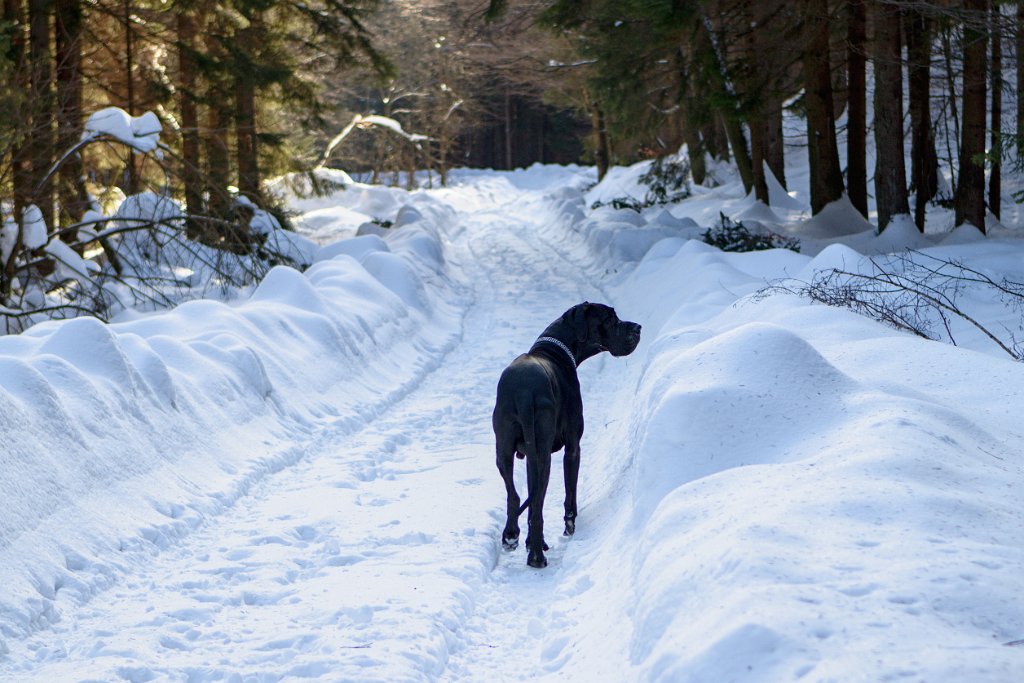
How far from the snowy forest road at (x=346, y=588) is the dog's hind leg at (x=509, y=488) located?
0.29ft

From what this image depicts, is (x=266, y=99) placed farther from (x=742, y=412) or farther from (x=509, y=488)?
(x=742, y=412)

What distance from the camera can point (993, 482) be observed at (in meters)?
4.15

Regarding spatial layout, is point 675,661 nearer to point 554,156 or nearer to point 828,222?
point 828,222

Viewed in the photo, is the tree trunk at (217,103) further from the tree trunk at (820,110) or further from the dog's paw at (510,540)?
the dog's paw at (510,540)

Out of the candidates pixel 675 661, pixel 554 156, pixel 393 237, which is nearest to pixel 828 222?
pixel 393 237

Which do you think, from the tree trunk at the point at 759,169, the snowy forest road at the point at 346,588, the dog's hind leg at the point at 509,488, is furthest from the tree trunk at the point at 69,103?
the tree trunk at the point at 759,169

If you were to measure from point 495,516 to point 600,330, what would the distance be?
1.38 m

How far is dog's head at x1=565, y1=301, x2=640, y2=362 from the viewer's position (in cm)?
635

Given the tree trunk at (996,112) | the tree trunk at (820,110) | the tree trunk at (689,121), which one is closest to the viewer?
the tree trunk at (996,112)

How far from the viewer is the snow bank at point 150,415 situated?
5148 mm

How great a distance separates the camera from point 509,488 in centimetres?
552

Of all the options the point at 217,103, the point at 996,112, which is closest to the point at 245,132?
the point at 217,103

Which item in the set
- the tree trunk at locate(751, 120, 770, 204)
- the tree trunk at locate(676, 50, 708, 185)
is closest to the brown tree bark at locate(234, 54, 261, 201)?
the tree trunk at locate(676, 50, 708, 185)

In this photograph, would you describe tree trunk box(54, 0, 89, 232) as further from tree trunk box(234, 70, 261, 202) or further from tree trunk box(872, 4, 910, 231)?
tree trunk box(872, 4, 910, 231)
